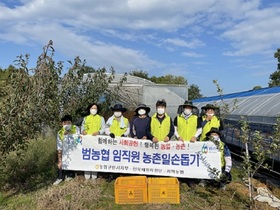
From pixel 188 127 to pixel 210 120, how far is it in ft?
1.59

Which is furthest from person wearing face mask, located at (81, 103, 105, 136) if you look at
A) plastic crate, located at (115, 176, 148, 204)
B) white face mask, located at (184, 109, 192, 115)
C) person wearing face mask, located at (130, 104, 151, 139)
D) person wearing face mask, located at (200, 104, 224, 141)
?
person wearing face mask, located at (200, 104, 224, 141)

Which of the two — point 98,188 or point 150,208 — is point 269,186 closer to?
point 150,208

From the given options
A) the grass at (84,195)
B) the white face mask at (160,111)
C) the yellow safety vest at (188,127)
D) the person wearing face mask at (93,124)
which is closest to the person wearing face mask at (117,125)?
the person wearing face mask at (93,124)

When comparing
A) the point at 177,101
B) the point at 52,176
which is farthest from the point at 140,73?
the point at 52,176

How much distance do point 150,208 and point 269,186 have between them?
3.45 meters

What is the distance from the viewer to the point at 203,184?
688 cm

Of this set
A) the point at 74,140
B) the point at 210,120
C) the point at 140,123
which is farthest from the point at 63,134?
the point at 210,120

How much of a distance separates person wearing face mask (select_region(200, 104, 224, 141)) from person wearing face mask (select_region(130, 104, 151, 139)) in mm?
1185

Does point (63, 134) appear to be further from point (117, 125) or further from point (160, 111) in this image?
point (160, 111)

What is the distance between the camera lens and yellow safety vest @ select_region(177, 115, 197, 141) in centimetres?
680

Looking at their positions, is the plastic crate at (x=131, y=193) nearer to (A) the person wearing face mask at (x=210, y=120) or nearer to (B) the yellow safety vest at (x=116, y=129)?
(B) the yellow safety vest at (x=116, y=129)

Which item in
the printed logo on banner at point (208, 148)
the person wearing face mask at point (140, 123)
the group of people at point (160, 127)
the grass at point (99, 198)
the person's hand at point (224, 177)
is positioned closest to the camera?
the grass at point (99, 198)

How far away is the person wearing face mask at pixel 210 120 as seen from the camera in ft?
22.4

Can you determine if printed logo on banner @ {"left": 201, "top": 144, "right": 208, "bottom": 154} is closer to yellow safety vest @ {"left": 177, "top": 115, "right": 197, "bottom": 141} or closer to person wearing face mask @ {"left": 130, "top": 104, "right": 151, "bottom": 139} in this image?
yellow safety vest @ {"left": 177, "top": 115, "right": 197, "bottom": 141}
